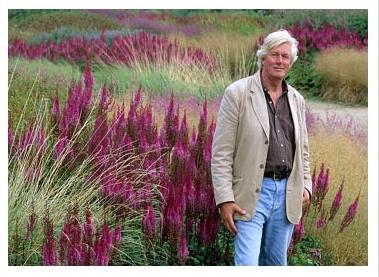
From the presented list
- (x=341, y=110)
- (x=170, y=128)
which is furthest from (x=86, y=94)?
(x=341, y=110)

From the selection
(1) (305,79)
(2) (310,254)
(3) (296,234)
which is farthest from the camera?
(1) (305,79)

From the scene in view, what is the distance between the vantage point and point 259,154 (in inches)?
141

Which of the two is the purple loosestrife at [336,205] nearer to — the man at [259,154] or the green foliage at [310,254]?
the green foliage at [310,254]

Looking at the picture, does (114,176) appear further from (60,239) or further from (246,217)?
(246,217)

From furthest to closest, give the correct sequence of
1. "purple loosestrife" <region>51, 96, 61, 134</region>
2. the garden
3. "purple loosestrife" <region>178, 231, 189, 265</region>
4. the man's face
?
"purple loosestrife" <region>51, 96, 61, 134</region>, the garden, "purple loosestrife" <region>178, 231, 189, 265</region>, the man's face

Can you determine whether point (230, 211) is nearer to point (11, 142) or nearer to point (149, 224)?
point (149, 224)

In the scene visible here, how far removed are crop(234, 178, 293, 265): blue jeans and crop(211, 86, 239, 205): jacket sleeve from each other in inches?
7.0

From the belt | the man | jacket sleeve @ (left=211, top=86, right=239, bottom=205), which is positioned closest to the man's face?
the man

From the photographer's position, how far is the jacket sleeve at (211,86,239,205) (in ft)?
11.8

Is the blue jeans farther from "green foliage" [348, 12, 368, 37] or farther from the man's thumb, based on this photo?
"green foliage" [348, 12, 368, 37]

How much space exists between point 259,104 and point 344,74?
1666 mm

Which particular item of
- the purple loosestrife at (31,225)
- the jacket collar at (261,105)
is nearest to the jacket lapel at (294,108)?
the jacket collar at (261,105)

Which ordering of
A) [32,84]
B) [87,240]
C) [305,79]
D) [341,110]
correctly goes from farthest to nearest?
[305,79]
[341,110]
[32,84]
[87,240]
